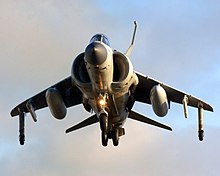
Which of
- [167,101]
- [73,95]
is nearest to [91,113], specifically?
[73,95]

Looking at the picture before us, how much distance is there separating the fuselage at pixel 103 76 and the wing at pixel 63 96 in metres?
2.12

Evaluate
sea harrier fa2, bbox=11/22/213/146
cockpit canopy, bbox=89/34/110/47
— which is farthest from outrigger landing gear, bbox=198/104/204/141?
cockpit canopy, bbox=89/34/110/47

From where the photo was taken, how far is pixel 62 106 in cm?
3341

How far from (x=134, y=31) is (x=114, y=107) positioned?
4583 mm

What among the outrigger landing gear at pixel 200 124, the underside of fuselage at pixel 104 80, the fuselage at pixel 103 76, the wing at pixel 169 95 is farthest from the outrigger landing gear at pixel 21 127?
the outrigger landing gear at pixel 200 124

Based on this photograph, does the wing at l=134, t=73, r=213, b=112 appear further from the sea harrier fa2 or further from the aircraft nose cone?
the aircraft nose cone

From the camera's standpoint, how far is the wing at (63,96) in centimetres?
3450

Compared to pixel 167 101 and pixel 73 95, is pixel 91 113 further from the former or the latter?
pixel 167 101

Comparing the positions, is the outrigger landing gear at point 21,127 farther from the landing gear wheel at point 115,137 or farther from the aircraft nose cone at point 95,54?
the aircraft nose cone at point 95,54

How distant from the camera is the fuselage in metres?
29.7

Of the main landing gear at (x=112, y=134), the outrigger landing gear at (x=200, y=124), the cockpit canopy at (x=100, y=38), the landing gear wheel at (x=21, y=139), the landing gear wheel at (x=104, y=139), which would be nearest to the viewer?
the cockpit canopy at (x=100, y=38)

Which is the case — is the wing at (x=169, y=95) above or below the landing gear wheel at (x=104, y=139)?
above

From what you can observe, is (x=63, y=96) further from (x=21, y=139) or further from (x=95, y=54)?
(x=95, y=54)

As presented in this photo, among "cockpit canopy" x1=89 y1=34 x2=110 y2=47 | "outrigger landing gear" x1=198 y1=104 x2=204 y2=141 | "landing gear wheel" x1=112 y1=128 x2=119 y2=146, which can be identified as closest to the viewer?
"cockpit canopy" x1=89 y1=34 x2=110 y2=47
